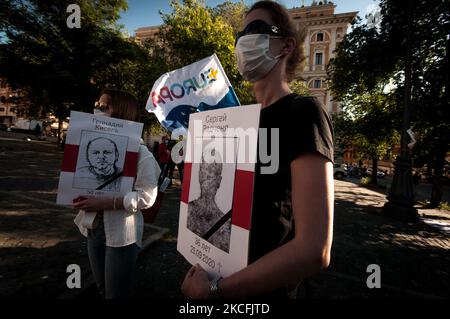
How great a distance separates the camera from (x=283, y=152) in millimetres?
1006

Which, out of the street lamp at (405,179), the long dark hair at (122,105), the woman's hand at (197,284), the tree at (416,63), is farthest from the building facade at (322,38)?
the woman's hand at (197,284)

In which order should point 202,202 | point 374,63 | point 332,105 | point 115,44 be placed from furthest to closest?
point 332,105
point 115,44
point 374,63
point 202,202

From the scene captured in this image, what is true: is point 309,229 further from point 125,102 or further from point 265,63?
point 125,102

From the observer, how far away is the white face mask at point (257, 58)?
4.24 ft

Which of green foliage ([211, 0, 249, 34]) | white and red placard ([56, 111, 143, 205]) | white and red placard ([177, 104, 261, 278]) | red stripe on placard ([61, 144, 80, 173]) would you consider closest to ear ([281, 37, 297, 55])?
white and red placard ([177, 104, 261, 278])

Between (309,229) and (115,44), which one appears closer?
(309,229)

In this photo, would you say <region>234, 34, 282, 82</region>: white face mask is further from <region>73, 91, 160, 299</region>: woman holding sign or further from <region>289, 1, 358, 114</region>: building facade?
<region>289, 1, 358, 114</region>: building facade

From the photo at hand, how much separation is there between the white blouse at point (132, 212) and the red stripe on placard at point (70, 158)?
38 cm

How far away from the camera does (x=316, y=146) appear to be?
2.98 ft

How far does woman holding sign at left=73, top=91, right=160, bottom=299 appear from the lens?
6.63 ft

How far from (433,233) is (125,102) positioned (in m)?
8.84

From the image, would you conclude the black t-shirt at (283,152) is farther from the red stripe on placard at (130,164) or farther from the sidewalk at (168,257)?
the sidewalk at (168,257)
